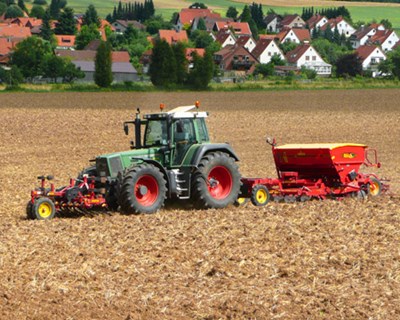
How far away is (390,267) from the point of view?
11.5m

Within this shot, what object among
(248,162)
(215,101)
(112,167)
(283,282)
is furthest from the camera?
(215,101)

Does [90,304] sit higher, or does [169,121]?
[169,121]

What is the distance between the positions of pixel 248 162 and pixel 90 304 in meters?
15.9

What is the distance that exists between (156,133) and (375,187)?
4.39 m

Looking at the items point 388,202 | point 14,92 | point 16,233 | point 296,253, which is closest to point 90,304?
point 296,253

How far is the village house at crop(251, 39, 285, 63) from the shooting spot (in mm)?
129750

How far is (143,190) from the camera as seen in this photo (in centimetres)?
1591

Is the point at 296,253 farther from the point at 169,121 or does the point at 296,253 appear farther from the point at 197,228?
the point at 169,121

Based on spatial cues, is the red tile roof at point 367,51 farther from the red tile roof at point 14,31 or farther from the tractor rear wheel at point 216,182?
the tractor rear wheel at point 216,182

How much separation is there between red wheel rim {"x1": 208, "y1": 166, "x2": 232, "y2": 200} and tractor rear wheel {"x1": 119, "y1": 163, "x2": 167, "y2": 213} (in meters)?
1.07

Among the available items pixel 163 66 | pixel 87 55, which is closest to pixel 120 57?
pixel 87 55

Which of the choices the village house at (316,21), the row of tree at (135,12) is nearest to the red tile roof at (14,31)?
the row of tree at (135,12)

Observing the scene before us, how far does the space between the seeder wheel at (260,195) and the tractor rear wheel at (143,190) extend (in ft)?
5.78

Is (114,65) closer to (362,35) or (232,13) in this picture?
(362,35)
